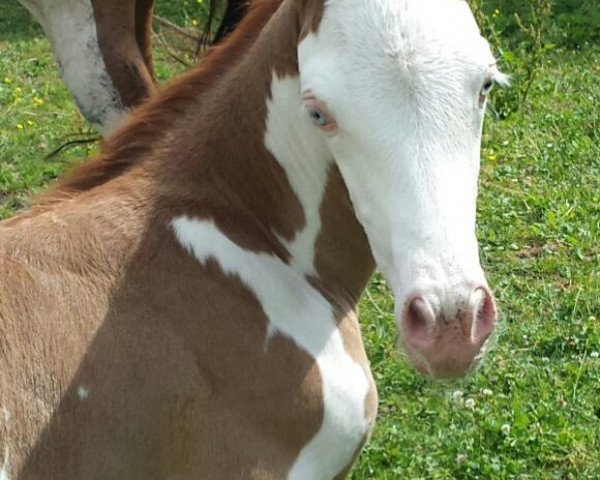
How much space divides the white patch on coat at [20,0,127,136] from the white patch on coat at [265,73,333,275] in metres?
1.40

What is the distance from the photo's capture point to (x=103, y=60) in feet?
12.8

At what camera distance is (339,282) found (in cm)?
276

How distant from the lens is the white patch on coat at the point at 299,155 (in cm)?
252

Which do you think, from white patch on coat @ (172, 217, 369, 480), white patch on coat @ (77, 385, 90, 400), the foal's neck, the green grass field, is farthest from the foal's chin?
the green grass field

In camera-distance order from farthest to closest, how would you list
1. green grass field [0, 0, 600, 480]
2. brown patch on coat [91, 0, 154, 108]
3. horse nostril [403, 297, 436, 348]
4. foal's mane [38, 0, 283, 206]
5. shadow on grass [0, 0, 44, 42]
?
shadow on grass [0, 0, 44, 42]
brown patch on coat [91, 0, 154, 108]
green grass field [0, 0, 600, 480]
foal's mane [38, 0, 283, 206]
horse nostril [403, 297, 436, 348]

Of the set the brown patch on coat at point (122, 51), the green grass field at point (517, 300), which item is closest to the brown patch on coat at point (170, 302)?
the green grass field at point (517, 300)

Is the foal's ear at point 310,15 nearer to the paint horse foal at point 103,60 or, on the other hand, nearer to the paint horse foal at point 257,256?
the paint horse foal at point 257,256

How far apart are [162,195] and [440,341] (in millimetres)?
805

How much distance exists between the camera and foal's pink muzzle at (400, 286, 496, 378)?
2.13 metres

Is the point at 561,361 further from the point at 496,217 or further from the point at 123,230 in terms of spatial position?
the point at 123,230

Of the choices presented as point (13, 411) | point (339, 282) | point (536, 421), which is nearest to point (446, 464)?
point (536, 421)

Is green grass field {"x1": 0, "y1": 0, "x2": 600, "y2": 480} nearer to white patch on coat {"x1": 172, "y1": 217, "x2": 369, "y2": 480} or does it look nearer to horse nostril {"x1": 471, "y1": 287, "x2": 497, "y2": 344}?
white patch on coat {"x1": 172, "y1": 217, "x2": 369, "y2": 480}

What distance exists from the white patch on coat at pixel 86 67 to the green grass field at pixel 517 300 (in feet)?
0.72

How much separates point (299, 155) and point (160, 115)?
1.20 feet
